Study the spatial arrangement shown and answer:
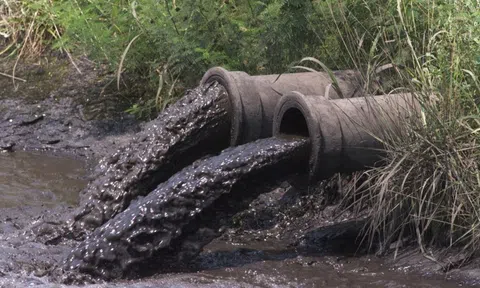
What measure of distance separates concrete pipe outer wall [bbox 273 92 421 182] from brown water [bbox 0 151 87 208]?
202 centimetres

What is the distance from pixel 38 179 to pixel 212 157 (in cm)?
212

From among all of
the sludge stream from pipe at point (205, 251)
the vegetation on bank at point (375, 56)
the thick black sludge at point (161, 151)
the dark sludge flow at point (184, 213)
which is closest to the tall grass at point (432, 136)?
the vegetation on bank at point (375, 56)

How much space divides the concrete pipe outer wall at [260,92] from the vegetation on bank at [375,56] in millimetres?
169

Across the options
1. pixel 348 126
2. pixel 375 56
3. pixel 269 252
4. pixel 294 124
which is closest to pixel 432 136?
pixel 348 126

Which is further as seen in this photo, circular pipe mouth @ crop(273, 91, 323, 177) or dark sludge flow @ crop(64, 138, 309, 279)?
circular pipe mouth @ crop(273, 91, 323, 177)

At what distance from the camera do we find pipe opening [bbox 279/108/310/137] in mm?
5625

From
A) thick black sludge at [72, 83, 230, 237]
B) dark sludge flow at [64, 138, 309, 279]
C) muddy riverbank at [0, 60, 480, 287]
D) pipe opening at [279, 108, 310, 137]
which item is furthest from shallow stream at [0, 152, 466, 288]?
pipe opening at [279, 108, 310, 137]

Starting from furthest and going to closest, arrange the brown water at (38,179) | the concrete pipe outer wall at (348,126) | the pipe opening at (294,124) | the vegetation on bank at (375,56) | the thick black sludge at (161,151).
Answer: the brown water at (38,179), the thick black sludge at (161,151), the pipe opening at (294,124), the concrete pipe outer wall at (348,126), the vegetation on bank at (375,56)

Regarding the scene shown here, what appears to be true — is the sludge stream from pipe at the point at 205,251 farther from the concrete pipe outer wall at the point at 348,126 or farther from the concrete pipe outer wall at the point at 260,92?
the concrete pipe outer wall at the point at 260,92

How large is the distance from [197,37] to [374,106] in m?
2.12

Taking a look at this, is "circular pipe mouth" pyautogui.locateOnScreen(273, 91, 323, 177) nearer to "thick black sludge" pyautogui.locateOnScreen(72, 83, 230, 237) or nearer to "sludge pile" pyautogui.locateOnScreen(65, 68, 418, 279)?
"sludge pile" pyautogui.locateOnScreen(65, 68, 418, 279)

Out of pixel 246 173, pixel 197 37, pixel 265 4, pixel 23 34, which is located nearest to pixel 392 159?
pixel 246 173

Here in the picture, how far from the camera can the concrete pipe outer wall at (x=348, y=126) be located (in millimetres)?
5250

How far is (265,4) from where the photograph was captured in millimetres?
6602
